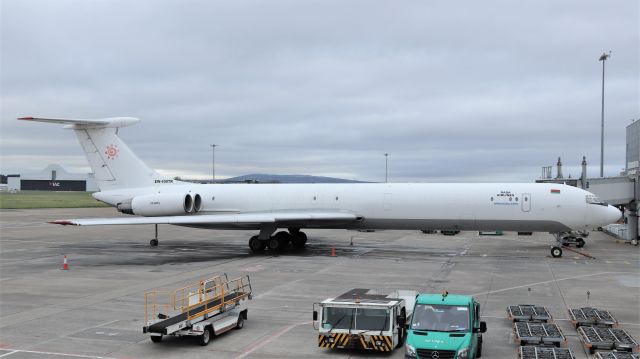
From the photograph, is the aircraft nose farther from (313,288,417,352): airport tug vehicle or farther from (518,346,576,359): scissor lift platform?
(313,288,417,352): airport tug vehicle

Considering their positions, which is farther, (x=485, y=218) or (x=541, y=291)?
(x=485, y=218)

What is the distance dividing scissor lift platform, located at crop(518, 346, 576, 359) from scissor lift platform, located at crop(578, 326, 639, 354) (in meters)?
1.15

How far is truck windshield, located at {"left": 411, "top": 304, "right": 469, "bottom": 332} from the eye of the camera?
11.2 meters

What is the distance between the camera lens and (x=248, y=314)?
1571 cm

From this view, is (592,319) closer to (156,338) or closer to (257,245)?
(156,338)

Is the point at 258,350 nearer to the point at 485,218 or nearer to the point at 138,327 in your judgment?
the point at 138,327

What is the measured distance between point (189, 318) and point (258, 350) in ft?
5.66

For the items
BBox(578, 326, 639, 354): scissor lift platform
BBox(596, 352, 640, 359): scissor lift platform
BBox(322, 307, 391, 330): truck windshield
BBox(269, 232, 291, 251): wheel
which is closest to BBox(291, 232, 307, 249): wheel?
BBox(269, 232, 291, 251): wheel

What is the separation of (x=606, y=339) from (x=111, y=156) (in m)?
28.7

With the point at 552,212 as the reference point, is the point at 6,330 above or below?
below

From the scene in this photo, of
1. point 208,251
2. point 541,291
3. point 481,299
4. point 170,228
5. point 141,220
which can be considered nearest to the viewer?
point 481,299

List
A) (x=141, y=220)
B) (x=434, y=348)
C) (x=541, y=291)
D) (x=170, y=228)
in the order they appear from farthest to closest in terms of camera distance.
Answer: (x=170, y=228)
(x=141, y=220)
(x=541, y=291)
(x=434, y=348)

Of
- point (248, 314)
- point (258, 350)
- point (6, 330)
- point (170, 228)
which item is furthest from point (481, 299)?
point (170, 228)

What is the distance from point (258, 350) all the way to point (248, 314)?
356cm
